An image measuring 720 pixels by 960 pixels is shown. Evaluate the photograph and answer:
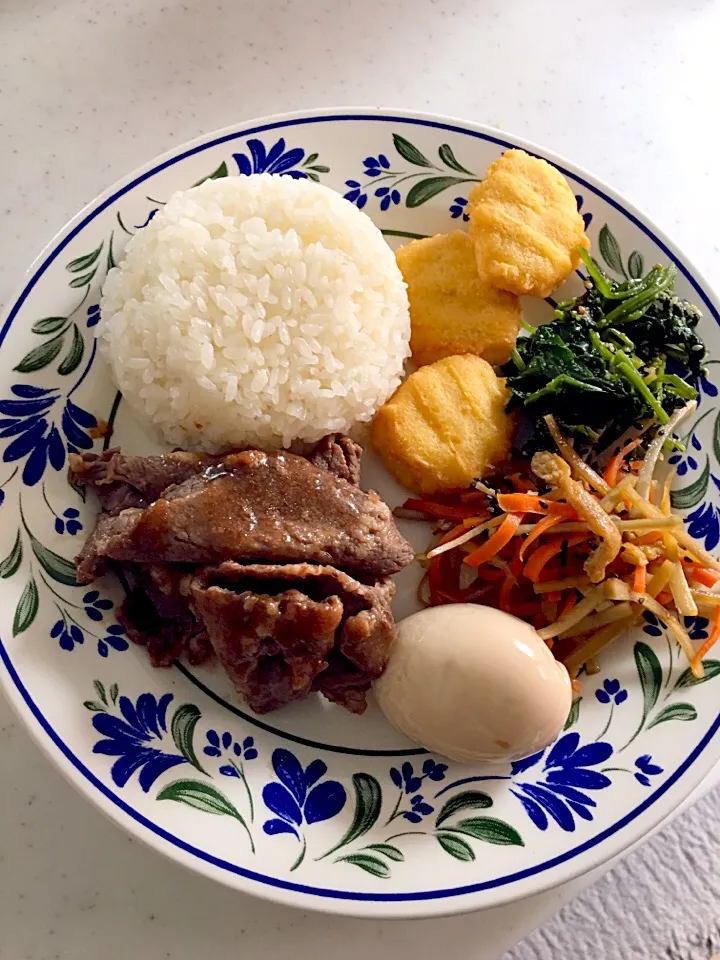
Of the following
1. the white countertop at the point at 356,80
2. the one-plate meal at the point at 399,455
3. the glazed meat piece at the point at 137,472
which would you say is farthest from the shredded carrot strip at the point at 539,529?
the white countertop at the point at 356,80

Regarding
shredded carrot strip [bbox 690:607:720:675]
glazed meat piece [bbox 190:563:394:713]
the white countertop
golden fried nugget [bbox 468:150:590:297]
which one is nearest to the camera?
glazed meat piece [bbox 190:563:394:713]

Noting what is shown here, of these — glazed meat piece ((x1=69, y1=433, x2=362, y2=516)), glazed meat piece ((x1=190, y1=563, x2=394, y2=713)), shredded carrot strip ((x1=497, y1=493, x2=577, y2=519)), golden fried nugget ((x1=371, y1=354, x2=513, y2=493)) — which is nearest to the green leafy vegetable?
golden fried nugget ((x1=371, y1=354, x2=513, y2=493))

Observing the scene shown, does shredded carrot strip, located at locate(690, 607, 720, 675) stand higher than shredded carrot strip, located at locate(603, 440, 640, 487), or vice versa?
shredded carrot strip, located at locate(603, 440, 640, 487)

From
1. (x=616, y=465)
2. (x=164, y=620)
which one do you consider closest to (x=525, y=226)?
(x=616, y=465)

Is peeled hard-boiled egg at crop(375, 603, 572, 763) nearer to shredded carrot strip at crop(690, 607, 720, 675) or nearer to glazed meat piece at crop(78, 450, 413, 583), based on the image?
Answer: glazed meat piece at crop(78, 450, 413, 583)

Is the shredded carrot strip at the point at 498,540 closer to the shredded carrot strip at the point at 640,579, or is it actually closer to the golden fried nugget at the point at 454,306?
the shredded carrot strip at the point at 640,579

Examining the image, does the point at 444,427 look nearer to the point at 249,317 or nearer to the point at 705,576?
the point at 249,317
